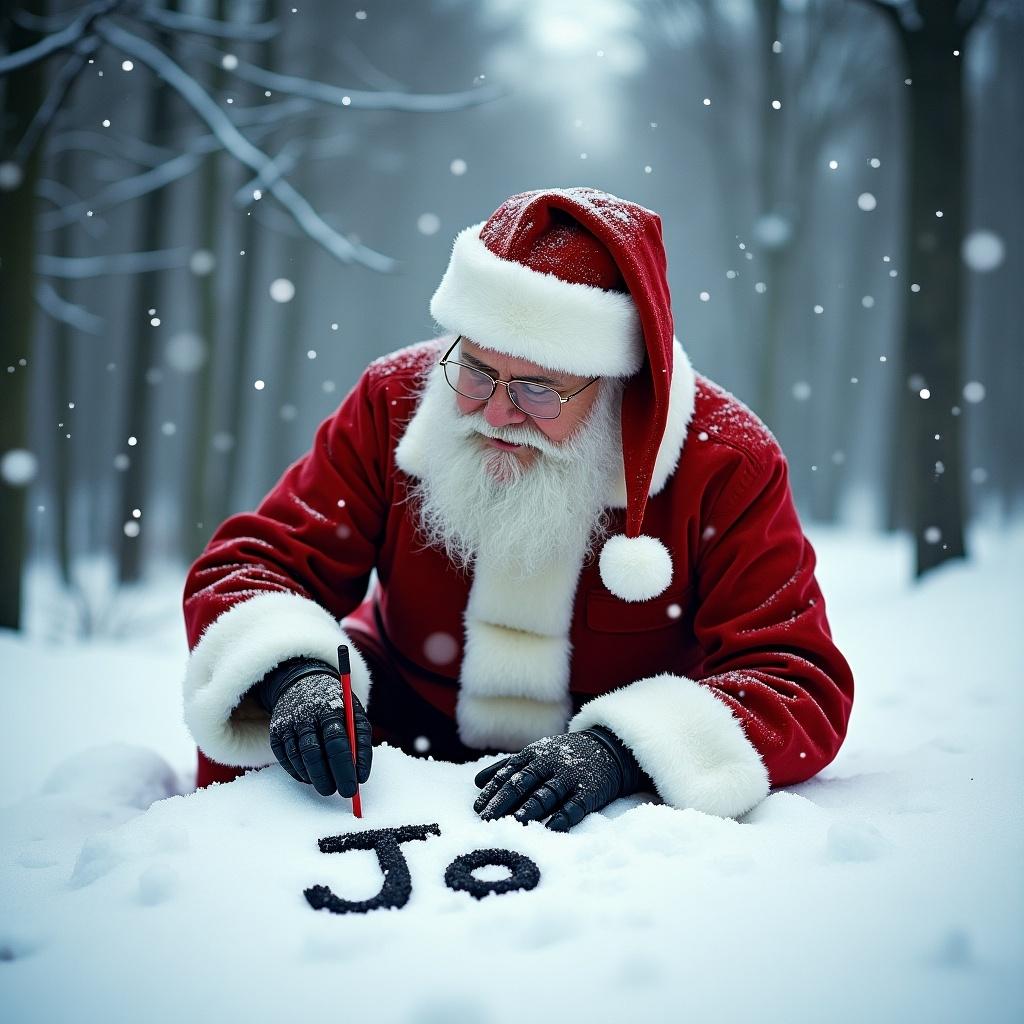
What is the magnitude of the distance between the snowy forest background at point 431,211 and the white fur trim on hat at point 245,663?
2423 mm

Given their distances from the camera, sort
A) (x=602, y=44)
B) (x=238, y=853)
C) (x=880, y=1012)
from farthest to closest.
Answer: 1. (x=602, y=44)
2. (x=238, y=853)
3. (x=880, y=1012)

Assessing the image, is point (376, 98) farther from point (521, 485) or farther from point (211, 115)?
point (521, 485)

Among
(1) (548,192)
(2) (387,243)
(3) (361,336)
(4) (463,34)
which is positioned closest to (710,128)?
(4) (463,34)

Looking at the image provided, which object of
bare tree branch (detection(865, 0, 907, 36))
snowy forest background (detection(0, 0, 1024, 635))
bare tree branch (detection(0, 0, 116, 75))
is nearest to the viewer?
bare tree branch (detection(0, 0, 116, 75))

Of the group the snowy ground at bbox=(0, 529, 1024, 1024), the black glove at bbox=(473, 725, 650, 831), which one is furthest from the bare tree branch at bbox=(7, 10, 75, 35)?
the black glove at bbox=(473, 725, 650, 831)

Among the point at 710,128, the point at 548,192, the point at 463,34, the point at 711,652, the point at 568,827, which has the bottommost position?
the point at 568,827

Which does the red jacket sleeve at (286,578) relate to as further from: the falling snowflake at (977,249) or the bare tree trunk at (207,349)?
the bare tree trunk at (207,349)

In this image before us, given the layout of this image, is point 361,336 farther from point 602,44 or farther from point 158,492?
point 602,44

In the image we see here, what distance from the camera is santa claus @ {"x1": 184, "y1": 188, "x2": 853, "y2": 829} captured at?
7.04 feet

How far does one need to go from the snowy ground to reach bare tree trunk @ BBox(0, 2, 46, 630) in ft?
10.0

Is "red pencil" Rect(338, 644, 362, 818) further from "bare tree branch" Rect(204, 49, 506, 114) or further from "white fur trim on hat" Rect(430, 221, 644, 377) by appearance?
"bare tree branch" Rect(204, 49, 506, 114)

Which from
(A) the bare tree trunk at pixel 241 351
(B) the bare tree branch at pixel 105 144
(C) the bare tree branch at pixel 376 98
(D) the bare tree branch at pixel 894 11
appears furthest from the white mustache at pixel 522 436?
(A) the bare tree trunk at pixel 241 351

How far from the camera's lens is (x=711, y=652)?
249cm

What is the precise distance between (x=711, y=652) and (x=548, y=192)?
127 centimetres
